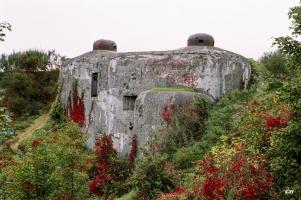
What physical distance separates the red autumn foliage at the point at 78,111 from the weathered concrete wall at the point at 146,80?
0.69 meters

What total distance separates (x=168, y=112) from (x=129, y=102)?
178 inches

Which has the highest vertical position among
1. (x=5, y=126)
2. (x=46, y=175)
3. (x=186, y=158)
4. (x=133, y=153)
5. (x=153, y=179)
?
(x=5, y=126)

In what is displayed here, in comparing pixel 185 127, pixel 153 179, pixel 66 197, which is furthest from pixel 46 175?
pixel 185 127

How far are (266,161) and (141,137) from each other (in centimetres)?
1184

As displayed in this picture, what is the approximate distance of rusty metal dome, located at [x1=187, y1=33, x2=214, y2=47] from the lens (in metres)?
27.7

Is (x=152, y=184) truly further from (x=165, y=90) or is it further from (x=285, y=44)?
(x=285, y=44)

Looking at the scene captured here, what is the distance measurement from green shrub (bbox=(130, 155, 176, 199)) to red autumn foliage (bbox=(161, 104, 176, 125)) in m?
3.77

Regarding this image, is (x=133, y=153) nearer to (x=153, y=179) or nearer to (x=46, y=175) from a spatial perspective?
(x=153, y=179)

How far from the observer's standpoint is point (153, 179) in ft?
61.8

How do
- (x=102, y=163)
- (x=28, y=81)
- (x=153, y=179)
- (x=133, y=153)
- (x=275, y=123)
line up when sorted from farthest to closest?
(x=28, y=81) → (x=102, y=163) → (x=133, y=153) → (x=153, y=179) → (x=275, y=123)

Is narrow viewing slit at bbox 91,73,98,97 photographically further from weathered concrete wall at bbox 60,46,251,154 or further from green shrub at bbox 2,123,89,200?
green shrub at bbox 2,123,89,200

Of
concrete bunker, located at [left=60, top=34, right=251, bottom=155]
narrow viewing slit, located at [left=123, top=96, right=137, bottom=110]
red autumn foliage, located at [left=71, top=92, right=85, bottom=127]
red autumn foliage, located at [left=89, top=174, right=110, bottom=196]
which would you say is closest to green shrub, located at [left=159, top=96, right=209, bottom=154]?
concrete bunker, located at [left=60, top=34, right=251, bottom=155]

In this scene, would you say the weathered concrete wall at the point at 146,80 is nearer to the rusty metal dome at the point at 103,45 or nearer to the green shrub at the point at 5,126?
the rusty metal dome at the point at 103,45

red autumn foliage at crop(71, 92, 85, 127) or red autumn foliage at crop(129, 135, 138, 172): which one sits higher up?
red autumn foliage at crop(71, 92, 85, 127)
